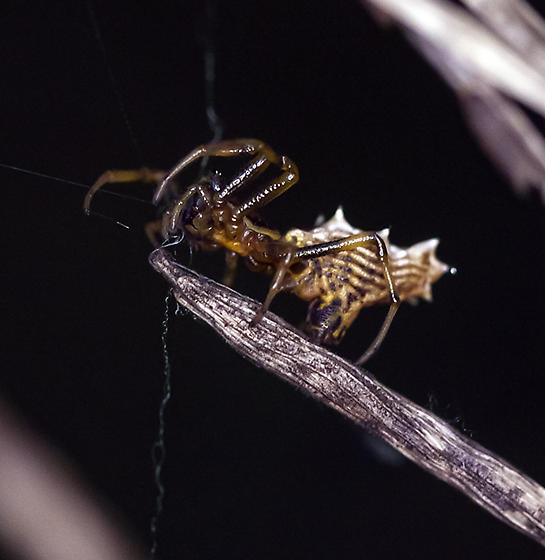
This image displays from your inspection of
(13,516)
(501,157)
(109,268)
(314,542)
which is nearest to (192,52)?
(109,268)

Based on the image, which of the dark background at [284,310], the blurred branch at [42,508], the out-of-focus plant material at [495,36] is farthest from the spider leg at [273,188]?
the blurred branch at [42,508]

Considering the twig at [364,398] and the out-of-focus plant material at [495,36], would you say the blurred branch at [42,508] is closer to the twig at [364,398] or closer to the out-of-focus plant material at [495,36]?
the twig at [364,398]

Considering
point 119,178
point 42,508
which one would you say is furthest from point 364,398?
point 42,508

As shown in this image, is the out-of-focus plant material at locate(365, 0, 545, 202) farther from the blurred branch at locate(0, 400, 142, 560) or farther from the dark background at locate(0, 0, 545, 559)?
the blurred branch at locate(0, 400, 142, 560)

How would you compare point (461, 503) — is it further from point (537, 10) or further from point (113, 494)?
point (537, 10)

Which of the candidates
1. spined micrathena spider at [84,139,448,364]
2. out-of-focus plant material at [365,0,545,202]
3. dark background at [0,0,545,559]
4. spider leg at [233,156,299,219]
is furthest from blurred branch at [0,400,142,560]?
out-of-focus plant material at [365,0,545,202]
